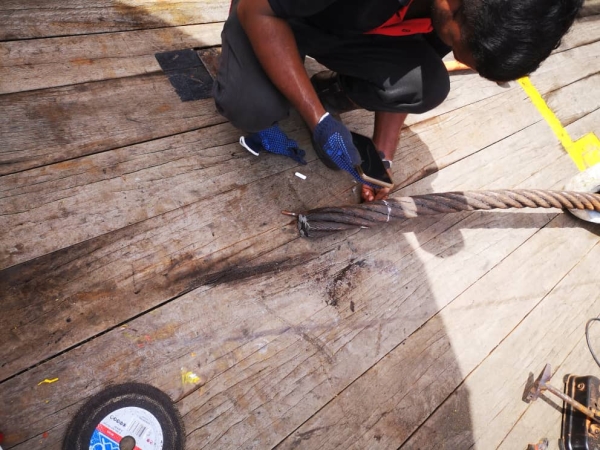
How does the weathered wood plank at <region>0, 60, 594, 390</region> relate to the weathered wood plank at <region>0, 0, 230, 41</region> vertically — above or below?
below

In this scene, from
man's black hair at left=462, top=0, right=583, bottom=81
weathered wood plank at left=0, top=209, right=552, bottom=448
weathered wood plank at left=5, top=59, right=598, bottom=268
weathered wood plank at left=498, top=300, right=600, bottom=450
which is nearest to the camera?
man's black hair at left=462, top=0, right=583, bottom=81

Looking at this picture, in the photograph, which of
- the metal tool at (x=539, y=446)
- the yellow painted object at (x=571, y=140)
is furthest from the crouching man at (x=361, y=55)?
the yellow painted object at (x=571, y=140)

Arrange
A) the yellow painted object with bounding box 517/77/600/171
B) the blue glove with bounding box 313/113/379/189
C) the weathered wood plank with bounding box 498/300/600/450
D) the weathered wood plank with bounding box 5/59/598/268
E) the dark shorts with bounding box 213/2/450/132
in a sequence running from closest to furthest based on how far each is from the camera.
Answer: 1. the weathered wood plank with bounding box 5/59/598/268
2. the blue glove with bounding box 313/113/379/189
3. the dark shorts with bounding box 213/2/450/132
4. the weathered wood plank with bounding box 498/300/600/450
5. the yellow painted object with bounding box 517/77/600/171

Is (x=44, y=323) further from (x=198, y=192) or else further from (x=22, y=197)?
(x=198, y=192)

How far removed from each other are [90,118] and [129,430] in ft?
3.22

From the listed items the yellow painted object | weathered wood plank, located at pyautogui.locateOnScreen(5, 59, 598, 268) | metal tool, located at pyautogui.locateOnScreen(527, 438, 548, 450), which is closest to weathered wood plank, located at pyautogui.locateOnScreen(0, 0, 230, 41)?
weathered wood plank, located at pyautogui.locateOnScreen(5, 59, 598, 268)

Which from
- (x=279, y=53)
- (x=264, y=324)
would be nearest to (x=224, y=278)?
(x=264, y=324)

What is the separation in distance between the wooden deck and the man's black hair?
0.74m

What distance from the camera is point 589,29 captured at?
3105 millimetres

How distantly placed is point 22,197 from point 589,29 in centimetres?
376

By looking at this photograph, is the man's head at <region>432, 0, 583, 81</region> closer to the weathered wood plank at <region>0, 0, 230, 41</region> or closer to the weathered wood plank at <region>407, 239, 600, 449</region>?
the weathered wood plank at <region>407, 239, 600, 449</region>

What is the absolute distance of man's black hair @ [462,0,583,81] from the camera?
0.94m

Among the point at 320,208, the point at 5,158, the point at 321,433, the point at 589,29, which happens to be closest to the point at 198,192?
the point at 320,208

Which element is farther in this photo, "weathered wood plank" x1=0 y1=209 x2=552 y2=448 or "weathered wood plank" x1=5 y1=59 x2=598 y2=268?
"weathered wood plank" x1=5 y1=59 x2=598 y2=268
